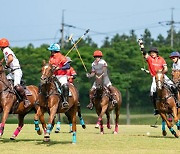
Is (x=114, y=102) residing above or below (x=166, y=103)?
below

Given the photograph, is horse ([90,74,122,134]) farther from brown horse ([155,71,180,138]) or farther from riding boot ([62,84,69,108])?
riding boot ([62,84,69,108])

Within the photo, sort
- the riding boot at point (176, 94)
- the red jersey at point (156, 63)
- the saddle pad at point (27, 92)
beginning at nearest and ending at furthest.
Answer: the saddle pad at point (27, 92), the riding boot at point (176, 94), the red jersey at point (156, 63)

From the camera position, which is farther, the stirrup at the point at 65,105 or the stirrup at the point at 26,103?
the stirrup at the point at 26,103

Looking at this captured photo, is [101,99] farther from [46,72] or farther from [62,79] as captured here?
[46,72]

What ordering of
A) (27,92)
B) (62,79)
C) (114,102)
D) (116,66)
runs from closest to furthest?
(62,79), (27,92), (114,102), (116,66)

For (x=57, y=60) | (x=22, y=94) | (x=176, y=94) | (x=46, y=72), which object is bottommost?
(x=176, y=94)

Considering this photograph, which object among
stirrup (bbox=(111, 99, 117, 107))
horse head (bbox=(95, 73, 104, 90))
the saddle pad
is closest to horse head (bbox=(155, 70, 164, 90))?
horse head (bbox=(95, 73, 104, 90))

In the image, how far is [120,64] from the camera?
60.7 metres

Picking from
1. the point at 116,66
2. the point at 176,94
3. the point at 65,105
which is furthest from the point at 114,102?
the point at 116,66

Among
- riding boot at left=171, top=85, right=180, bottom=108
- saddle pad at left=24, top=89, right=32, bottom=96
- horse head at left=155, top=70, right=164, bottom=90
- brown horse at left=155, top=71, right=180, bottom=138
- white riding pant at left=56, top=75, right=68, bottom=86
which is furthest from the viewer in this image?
riding boot at left=171, top=85, right=180, bottom=108

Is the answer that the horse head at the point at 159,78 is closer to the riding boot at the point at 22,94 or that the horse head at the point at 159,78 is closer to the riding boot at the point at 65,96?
the riding boot at the point at 65,96

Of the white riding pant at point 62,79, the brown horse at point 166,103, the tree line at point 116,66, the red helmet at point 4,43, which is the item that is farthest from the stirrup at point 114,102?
the tree line at point 116,66

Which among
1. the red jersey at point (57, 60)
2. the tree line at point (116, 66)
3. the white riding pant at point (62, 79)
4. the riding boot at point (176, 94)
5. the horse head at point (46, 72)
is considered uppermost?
the red jersey at point (57, 60)

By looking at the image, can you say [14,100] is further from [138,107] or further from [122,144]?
[138,107]
